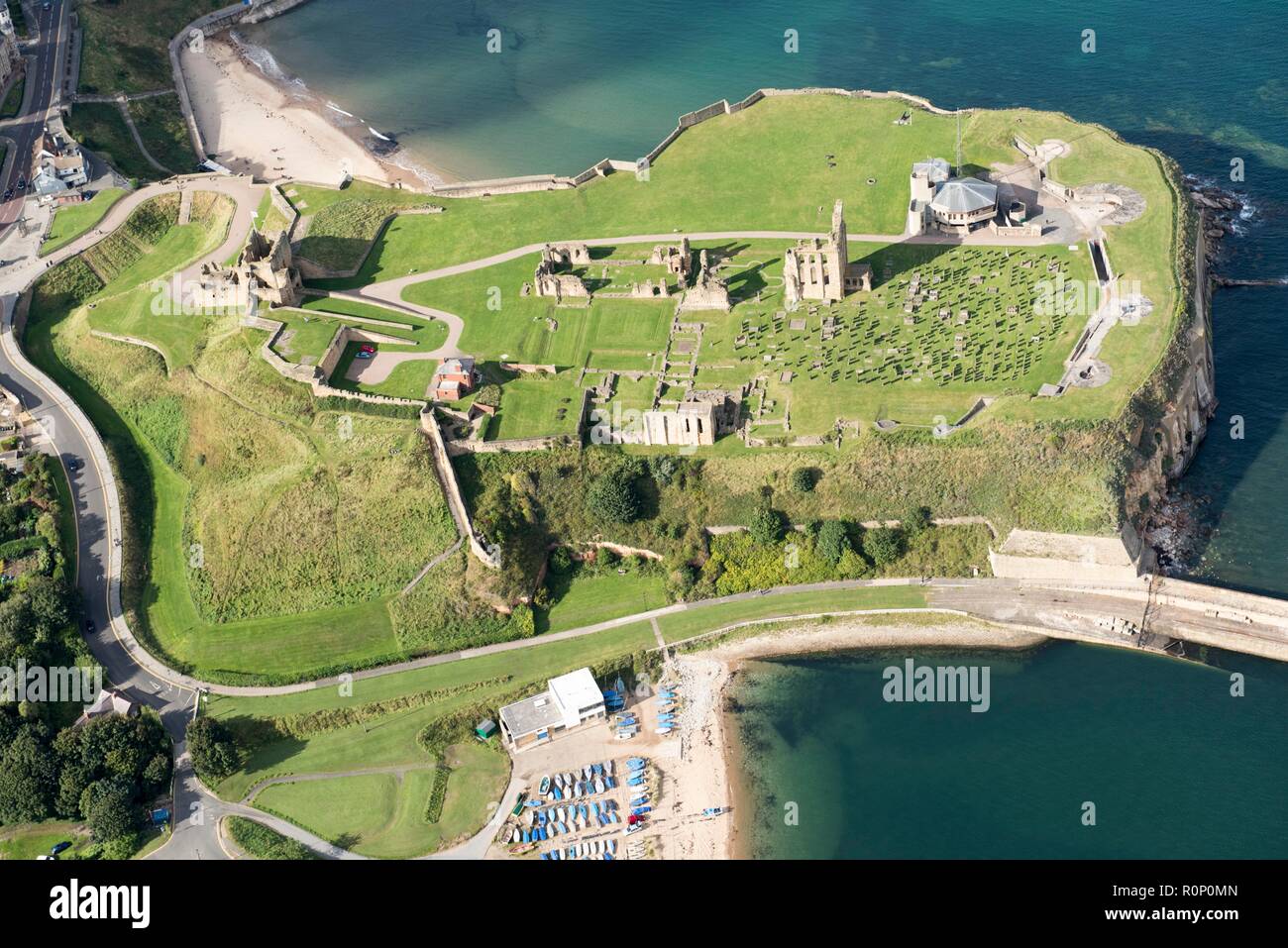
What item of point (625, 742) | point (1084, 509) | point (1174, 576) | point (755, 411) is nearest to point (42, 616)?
point (625, 742)

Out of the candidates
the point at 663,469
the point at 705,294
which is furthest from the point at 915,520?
the point at 705,294

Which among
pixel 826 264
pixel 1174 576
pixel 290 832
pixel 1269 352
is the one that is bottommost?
pixel 290 832

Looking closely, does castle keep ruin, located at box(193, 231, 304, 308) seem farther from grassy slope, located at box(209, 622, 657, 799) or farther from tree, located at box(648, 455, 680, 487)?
grassy slope, located at box(209, 622, 657, 799)

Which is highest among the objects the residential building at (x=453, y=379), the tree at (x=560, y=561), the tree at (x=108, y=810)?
the residential building at (x=453, y=379)

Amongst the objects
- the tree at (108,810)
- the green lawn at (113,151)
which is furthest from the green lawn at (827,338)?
the green lawn at (113,151)

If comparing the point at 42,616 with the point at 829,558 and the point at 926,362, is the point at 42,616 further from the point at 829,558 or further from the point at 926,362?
the point at 926,362

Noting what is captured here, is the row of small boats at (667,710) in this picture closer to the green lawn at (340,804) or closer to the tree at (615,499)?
the tree at (615,499)

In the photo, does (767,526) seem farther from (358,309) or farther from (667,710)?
(358,309)
